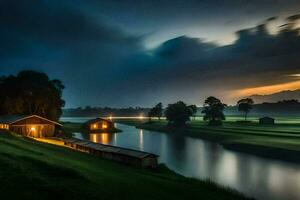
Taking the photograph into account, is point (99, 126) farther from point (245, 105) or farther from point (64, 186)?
point (64, 186)

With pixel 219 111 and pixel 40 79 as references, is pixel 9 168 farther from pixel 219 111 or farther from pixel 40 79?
pixel 219 111

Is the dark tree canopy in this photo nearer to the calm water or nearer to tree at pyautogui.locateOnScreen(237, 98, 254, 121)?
the calm water

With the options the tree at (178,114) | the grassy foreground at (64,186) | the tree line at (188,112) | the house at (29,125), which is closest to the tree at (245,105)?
the tree line at (188,112)

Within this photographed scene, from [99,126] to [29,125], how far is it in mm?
58427

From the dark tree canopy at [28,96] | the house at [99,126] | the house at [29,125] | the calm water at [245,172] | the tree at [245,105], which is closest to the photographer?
the calm water at [245,172]

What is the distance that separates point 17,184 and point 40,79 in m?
89.8

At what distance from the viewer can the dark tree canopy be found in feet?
296

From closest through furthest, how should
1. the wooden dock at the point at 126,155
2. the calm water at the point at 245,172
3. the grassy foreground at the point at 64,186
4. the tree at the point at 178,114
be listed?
the grassy foreground at the point at 64,186
the calm water at the point at 245,172
the wooden dock at the point at 126,155
the tree at the point at 178,114

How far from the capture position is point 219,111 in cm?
13550

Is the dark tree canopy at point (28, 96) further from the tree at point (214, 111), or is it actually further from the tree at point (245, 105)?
the tree at point (245, 105)

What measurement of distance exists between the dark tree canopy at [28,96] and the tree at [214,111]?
7095 centimetres

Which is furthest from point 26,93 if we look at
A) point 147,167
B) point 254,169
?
point 254,169

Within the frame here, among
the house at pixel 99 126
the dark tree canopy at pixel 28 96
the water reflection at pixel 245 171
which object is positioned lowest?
the water reflection at pixel 245 171

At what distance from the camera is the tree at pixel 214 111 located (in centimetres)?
13438
